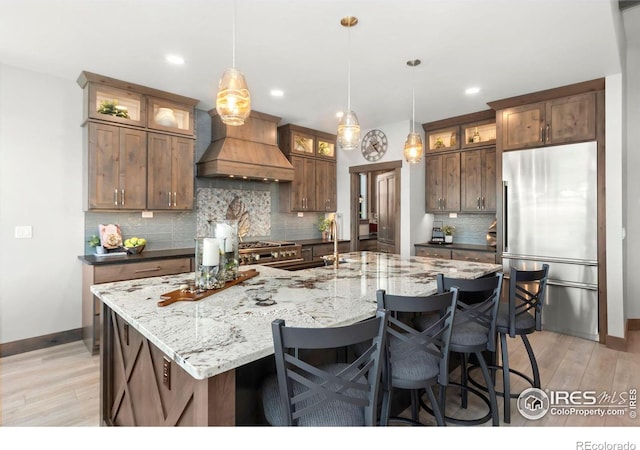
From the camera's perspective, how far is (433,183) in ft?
17.4

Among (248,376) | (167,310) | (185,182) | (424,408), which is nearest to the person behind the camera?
(248,376)

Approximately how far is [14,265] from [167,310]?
2.85 metres

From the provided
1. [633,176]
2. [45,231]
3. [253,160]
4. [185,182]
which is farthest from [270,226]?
[633,176]

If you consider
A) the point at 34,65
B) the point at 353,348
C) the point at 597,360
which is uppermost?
the point at 34,65

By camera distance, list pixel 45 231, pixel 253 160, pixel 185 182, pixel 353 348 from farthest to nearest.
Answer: pixel 253 160 → pixel 185 182 → pixel 45 231 → pixel 353 348

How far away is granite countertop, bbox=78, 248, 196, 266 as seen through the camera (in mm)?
3289

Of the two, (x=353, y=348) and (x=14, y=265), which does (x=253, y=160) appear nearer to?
(x=14, y=265)

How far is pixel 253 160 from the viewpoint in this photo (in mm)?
4449

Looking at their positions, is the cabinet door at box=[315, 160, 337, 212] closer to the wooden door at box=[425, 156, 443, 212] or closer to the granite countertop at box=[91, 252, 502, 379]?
the wooden door at box=[425, 156, 443, 212]

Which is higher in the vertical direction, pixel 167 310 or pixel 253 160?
pixel 253 160

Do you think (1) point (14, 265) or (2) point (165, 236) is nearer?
(1) point (14, 265)

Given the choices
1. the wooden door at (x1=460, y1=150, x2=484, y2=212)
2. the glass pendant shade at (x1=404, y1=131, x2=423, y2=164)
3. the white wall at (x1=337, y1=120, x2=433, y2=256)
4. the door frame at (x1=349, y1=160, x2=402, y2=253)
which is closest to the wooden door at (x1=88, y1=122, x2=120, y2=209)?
the glass pendant shade at (x1=404, y1=131, x2=423, y2=164)

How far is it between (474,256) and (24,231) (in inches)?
203

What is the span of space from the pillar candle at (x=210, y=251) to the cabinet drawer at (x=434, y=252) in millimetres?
3791
